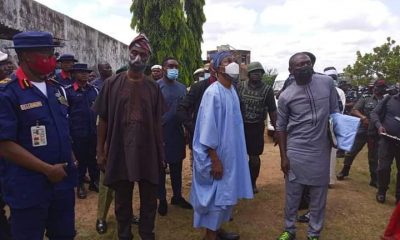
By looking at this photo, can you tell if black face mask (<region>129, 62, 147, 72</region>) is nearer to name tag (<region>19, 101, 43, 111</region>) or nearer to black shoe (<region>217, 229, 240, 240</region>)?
name tag (<region>19, 101, 43, 111</region>)

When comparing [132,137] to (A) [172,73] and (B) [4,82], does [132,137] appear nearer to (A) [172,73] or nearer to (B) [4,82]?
(B) [4,82]

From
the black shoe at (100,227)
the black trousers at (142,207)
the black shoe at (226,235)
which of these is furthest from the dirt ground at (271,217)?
the black trousers at (142,207)

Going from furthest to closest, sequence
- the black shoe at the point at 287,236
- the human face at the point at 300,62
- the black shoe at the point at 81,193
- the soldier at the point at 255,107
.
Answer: the black shoe at the point at 81,193
the soldier at the point at 255,107
the black shoe at the point at 287,236
the human face at the point at 300,62

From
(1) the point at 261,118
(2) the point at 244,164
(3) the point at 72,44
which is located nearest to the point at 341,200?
(1) the point at 261,118

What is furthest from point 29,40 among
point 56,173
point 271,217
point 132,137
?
point 271,217

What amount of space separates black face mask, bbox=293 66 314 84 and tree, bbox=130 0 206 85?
34.9ft

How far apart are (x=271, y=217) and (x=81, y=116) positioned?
283 cm

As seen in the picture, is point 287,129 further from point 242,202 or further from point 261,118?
point 242,202

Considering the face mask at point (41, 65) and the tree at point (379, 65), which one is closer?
the face mask at point (41, 65)

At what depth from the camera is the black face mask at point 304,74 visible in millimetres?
3842

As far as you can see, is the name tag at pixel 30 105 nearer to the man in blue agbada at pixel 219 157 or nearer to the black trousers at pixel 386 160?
the man in blue agbada at pixel 219 157

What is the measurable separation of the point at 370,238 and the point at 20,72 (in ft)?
12.4

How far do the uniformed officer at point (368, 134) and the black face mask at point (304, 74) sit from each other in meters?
2.98

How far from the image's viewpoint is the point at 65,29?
10.2 meters
